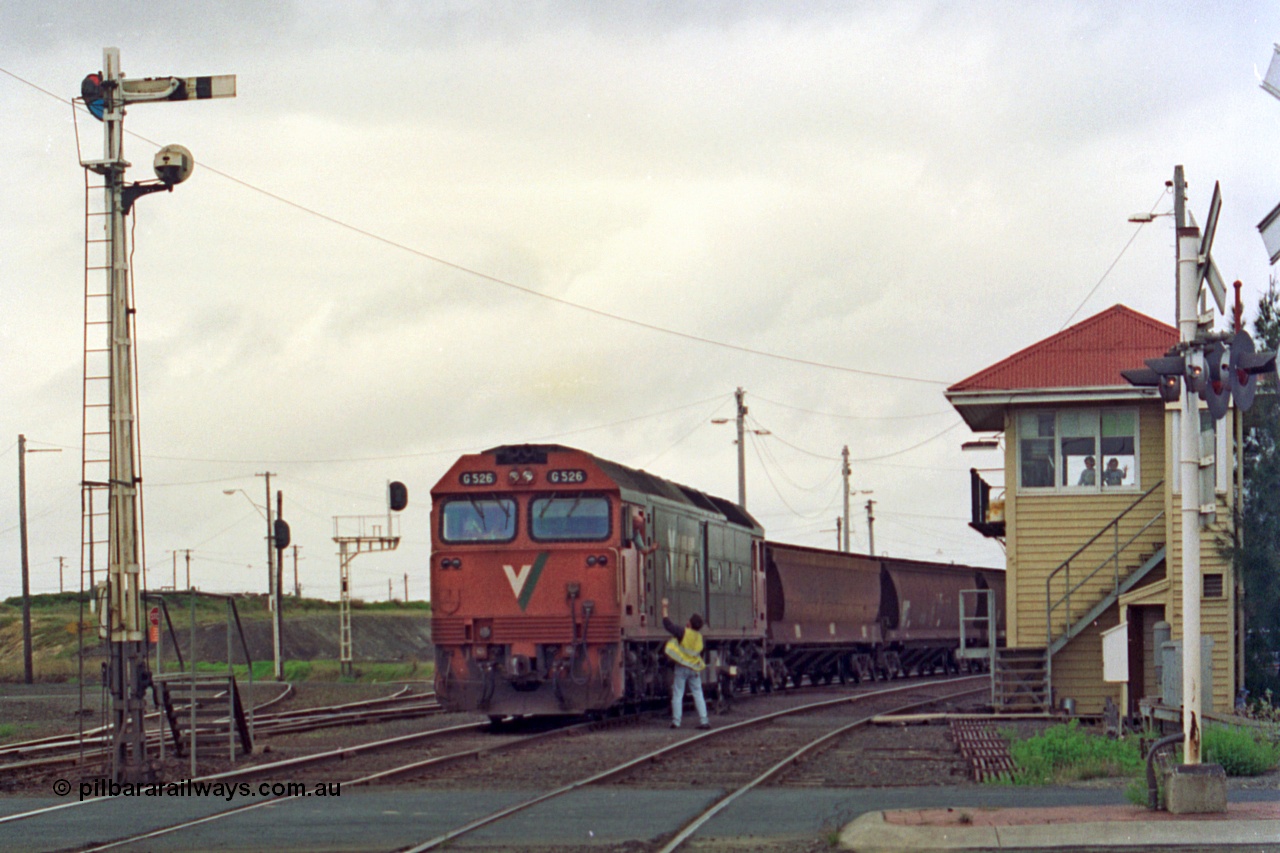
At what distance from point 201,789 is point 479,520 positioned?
8109 mm

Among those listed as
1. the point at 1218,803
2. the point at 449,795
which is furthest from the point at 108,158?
the point at 1218,803

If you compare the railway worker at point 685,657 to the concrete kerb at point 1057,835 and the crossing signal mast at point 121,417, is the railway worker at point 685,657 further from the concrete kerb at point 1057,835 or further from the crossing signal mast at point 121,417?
the concrete kerb at point 1057,835

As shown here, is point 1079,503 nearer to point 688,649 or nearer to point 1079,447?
point 1079,447

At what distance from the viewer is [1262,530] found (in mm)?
22359

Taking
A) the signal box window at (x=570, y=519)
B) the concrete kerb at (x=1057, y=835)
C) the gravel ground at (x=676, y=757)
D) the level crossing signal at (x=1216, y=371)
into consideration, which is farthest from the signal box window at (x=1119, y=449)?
the concrete kerb at (x=1057, y=835)

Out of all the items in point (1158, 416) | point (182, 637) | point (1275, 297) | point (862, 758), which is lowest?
point (182, 637)

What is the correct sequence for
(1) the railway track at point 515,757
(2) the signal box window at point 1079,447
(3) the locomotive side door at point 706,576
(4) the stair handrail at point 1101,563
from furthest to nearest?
(3) the locomotive side door at point 706,576
(2) the signal box window at point 1079,447
(4) the stair handrail at point 1101,563
(1) the railway track at point 515,757

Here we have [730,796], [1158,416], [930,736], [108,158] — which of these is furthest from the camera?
[1158,416]

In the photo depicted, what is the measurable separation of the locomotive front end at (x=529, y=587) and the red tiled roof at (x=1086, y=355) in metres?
6.67

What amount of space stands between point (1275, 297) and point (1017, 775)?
14.1 metres

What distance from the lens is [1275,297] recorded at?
2614 centimetres

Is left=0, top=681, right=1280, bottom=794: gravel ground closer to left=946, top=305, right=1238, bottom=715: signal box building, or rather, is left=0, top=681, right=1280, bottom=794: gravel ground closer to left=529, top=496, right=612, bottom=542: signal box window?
left=946, top=305, right=1238, bottom=715: signal box building

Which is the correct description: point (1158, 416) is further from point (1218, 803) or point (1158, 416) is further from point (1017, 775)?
point (1218, 803)

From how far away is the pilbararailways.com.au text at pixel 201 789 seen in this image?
14.3 m
